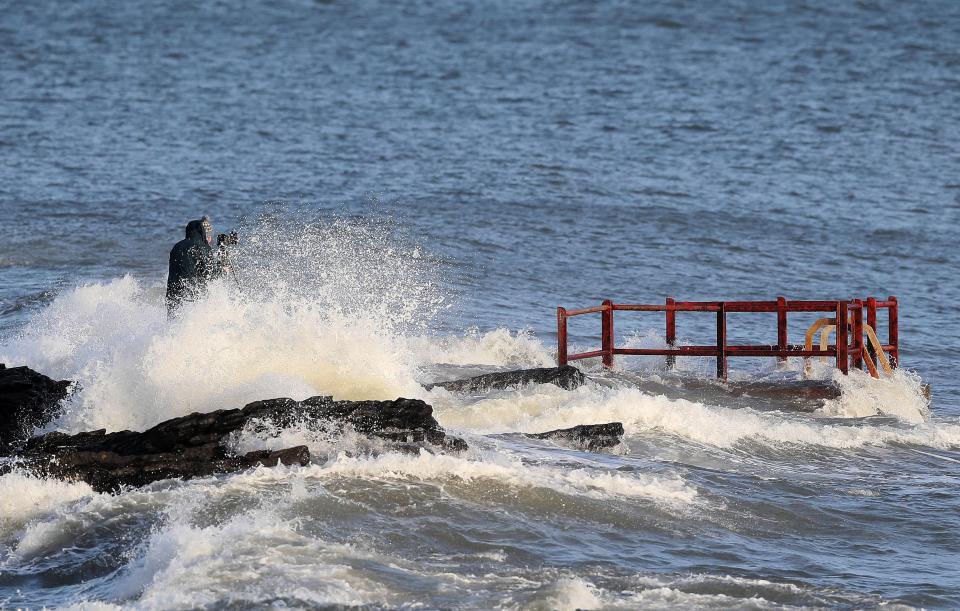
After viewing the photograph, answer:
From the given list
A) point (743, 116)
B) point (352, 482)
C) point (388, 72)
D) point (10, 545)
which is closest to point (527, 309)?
point (352, 482)

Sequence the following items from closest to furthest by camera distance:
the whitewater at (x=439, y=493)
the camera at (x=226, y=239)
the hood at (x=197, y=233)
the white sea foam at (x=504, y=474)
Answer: the whitewater at (x=439, y=493) → the white sea foam at (x=504, y=474) → the hood at (x=197, y=233) → the camera at (x=226, y=239)

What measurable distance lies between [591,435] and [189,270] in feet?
15.0

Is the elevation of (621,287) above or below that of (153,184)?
below

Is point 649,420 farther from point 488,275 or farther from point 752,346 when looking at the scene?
point 488,275

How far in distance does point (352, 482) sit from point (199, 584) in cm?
219

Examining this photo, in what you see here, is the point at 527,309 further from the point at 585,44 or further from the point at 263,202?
the point at 585,44

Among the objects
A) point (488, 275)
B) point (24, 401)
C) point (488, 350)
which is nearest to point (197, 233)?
point (24, 401)

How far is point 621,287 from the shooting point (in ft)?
82.1

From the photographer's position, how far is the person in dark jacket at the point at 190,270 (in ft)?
41.9

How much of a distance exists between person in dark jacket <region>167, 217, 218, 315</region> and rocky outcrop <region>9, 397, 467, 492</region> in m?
3.17

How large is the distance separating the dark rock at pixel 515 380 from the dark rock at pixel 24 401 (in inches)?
179

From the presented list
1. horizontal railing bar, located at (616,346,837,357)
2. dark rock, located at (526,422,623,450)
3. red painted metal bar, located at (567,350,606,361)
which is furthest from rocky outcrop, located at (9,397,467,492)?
horizontal railing bar, located at (616,346,837,357)

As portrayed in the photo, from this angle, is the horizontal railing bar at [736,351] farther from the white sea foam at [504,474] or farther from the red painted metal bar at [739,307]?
the white sea foam at [504,474]

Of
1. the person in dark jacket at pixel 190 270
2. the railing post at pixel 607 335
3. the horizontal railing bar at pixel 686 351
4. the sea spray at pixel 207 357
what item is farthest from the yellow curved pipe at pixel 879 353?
the person in dark jacket at pixel 190 270
